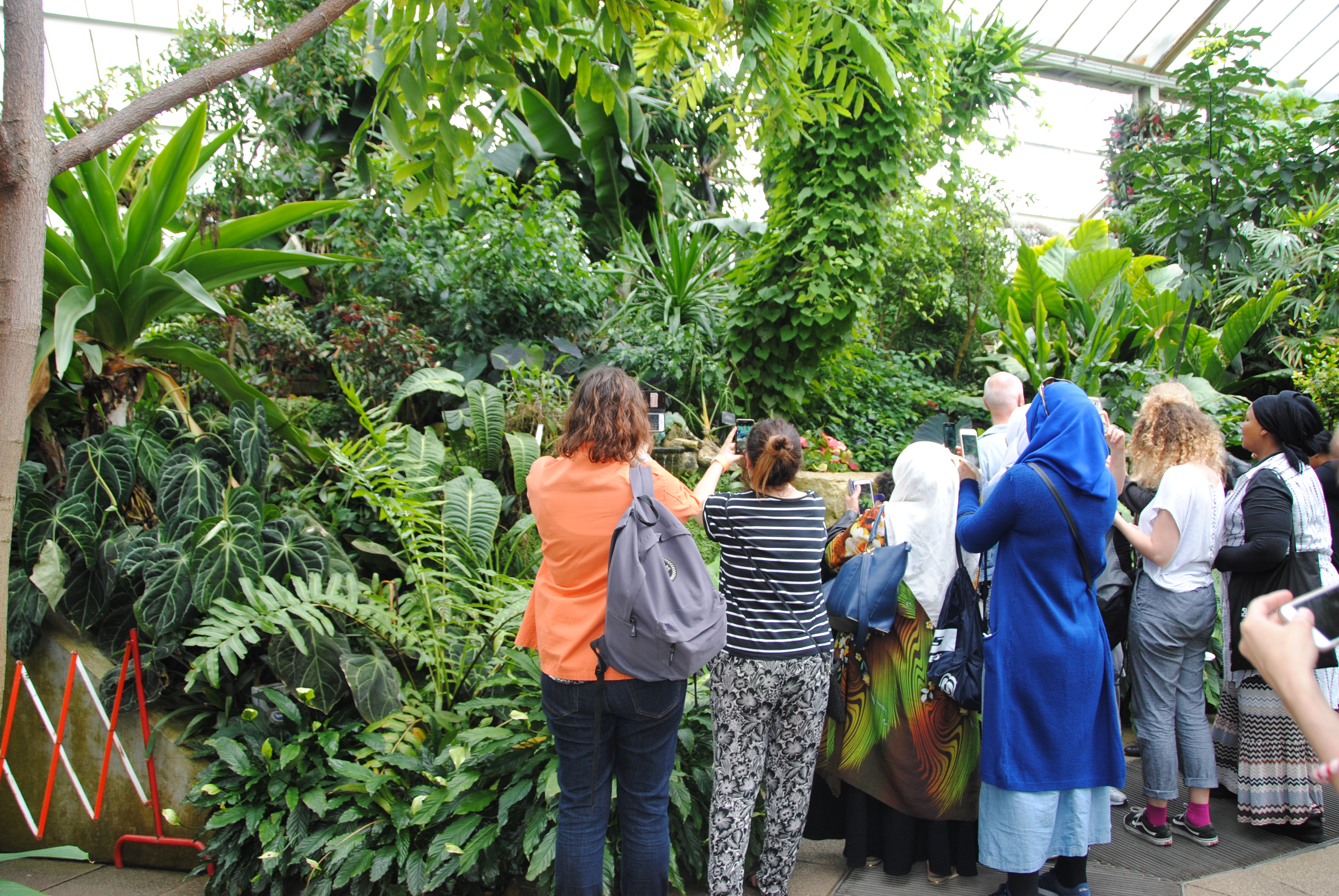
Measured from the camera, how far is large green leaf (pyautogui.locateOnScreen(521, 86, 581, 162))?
26.7 feet

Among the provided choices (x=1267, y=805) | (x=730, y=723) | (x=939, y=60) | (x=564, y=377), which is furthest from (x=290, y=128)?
(x=1267, y=805)

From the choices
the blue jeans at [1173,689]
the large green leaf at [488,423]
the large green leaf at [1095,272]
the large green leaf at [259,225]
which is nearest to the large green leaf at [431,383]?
the large green leaf at [488,423]

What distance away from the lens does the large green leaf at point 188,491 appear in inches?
130

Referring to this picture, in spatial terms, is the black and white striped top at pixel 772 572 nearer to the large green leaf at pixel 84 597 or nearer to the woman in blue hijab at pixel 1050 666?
the woman in blue hijab at pixel 1050 666

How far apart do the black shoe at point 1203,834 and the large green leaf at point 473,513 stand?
3.18m

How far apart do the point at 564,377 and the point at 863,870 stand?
400cm

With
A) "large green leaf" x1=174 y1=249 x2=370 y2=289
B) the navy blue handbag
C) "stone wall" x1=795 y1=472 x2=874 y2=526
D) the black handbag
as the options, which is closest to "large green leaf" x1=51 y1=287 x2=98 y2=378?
"large green leaf" x1=174 y1=249 x2=370 y2=289

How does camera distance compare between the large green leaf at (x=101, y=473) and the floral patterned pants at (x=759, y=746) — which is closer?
the floral patterned pants at (x=759, y=746)

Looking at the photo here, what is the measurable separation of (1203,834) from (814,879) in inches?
63.0

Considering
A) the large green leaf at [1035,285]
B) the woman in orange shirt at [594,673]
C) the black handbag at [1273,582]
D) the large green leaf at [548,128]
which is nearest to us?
the woman in orange shirt at [594,673]

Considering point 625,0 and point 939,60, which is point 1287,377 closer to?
point 939,60

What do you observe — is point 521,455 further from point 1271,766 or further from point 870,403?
point 870,403

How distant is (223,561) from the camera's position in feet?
9.98

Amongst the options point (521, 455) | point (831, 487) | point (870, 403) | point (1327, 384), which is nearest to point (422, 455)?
point (521, 455)
